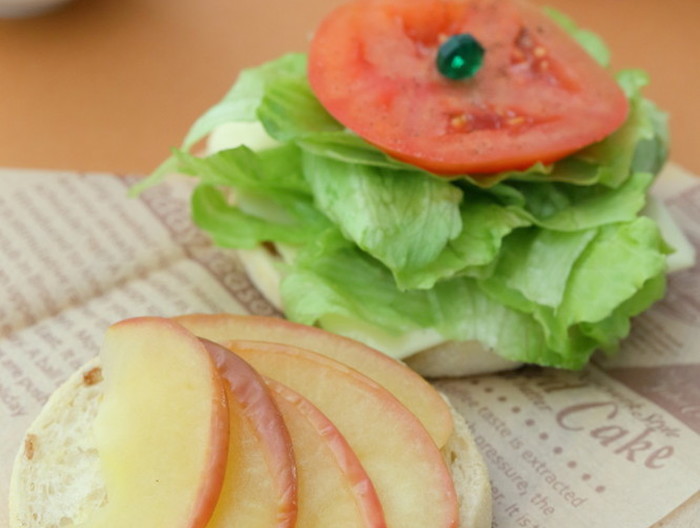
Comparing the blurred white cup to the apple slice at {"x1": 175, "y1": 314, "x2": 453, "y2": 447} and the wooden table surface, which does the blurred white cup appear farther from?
the apple slice at {"x1": 175, "y1": 314, "x2": 453, "y2": 447}

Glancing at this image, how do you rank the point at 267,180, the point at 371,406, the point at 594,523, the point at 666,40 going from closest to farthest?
the point at 371,406 < the point at 594,523 < the point at 267,180 < the point at 666,40

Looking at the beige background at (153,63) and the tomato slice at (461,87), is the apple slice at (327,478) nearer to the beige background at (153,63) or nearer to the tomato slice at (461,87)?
the tomato slice at (461,87)

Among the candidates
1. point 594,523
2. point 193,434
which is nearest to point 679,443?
point 594,523

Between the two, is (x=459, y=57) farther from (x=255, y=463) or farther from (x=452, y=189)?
(x=255, y=463)

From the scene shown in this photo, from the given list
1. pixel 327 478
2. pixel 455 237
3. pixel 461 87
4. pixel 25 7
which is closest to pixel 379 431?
pixel 327 478

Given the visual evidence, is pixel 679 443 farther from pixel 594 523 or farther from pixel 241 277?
pixel 241 277

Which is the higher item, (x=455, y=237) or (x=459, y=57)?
(x=459, y=57)

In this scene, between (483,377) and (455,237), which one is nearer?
(455,237)
